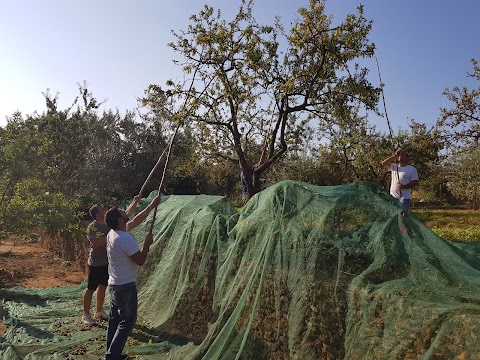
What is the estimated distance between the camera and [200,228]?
5.62 metres

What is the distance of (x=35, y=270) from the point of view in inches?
404

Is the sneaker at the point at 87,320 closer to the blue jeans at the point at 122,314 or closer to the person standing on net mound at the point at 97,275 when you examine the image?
the person standing on net mound at the point at 97,275

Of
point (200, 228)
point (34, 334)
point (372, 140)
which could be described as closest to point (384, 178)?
point (372, 140)

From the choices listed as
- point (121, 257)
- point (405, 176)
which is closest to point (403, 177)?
point (405, 176)

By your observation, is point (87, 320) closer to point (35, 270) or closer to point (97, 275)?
point (97, 275)

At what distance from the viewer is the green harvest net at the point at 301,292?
9.96 ft

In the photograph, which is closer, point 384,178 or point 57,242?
point 57,242

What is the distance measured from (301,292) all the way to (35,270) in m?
8.54

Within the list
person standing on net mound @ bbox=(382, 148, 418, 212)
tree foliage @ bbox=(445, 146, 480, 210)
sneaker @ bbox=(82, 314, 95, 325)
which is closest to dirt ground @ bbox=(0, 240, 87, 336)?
sneaker @ bbox=(82, 314, 95, 325)

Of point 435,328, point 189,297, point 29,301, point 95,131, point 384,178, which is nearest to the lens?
point 435,328

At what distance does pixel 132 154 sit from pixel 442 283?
16079 mm

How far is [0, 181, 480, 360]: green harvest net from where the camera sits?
119 inches

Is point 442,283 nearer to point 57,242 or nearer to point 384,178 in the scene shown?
point 384,178

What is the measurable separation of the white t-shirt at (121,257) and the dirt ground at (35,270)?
3.45 meters
